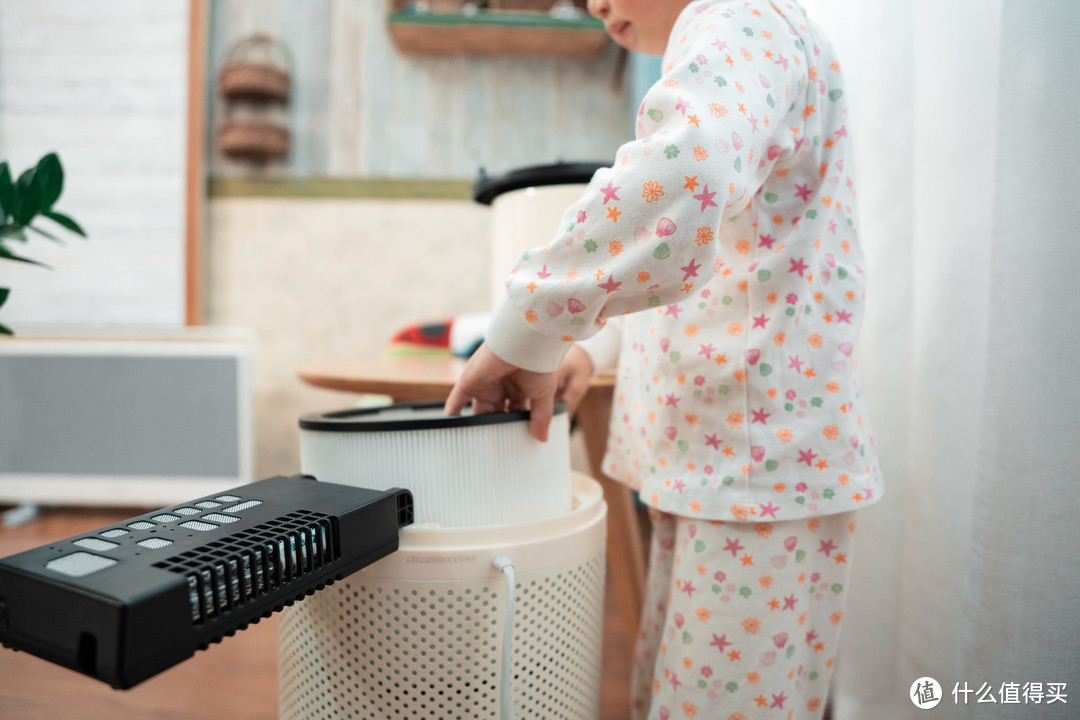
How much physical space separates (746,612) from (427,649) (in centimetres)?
26

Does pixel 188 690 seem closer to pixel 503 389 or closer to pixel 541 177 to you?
pixel 503 389

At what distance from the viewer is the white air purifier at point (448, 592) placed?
0.49m

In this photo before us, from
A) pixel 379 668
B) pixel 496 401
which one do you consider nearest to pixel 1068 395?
pixel 496 401

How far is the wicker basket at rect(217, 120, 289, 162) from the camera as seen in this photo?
185cm

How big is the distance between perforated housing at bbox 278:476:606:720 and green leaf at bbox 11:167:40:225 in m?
0.38

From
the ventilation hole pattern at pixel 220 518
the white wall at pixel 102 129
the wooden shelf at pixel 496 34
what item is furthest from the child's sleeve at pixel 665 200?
the white wall at pixel 102 129

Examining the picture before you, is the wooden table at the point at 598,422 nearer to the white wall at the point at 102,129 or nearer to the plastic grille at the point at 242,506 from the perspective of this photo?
the plastic grille at the point at 242,506

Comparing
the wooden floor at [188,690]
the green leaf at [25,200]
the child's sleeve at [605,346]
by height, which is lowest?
the wooden floor at [188,690]

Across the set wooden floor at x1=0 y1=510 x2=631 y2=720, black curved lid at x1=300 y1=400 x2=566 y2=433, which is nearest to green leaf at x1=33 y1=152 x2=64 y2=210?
black curved lid at x1=300 y1=400 x2=566 y2=433

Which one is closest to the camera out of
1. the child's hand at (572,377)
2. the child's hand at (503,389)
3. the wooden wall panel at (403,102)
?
the child's hand at (503,389)

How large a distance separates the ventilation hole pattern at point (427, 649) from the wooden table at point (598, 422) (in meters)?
0.29

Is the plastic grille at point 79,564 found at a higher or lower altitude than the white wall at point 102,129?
lower

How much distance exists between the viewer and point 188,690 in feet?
3.25

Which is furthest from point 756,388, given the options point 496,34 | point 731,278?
point 496,34
